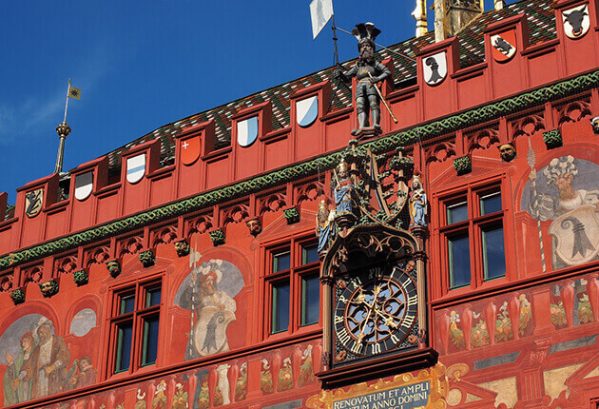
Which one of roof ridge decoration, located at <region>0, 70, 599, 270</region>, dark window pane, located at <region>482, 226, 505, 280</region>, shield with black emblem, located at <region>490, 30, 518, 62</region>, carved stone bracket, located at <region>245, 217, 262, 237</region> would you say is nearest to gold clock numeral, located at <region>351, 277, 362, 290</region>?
dark window pane, located at <region>482, 226, 505, 280</region>

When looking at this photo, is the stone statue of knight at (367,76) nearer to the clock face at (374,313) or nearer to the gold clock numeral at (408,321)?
the clock face at (374,313)

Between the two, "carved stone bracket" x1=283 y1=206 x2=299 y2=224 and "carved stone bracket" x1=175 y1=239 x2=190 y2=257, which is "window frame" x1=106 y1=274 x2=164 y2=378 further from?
"carved stone bracket" x1=283 y1=206 x2=299 y2=224

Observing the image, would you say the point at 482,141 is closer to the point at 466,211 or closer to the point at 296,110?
the point at 466,211

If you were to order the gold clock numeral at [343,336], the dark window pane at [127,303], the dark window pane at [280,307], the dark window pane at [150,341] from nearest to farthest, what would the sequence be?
1. the gold clock numeral at [343,336]
2. the dark window pane at [280,307]
3. the dark window pane at [150,341]
4. the dark window pane at [127,303]

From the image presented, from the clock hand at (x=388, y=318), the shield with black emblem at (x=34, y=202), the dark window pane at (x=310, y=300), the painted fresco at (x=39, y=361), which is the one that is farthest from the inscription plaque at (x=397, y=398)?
the shield with black emblem at (x=34, y=202)

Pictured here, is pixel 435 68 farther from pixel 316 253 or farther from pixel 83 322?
pixel 83 322

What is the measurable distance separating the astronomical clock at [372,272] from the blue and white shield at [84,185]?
577cm

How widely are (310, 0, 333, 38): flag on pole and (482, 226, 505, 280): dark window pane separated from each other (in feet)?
20.2

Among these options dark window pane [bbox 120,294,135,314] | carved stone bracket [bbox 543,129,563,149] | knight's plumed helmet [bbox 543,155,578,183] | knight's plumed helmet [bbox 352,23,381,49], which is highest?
knight's plumed helmet [bbox 352,23,381,49]

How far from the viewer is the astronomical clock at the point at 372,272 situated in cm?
2531

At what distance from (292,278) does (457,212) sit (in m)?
2.94

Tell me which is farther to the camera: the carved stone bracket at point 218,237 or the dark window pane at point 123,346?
the dark window pane at point 123,346

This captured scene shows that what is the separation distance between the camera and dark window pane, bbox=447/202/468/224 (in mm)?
26219

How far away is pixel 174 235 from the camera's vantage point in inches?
1153
